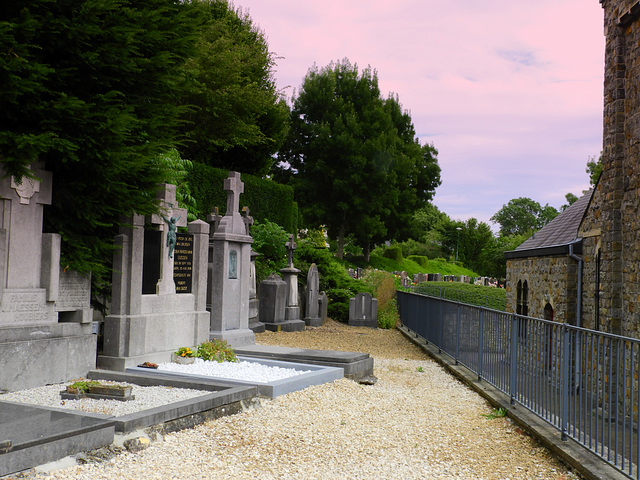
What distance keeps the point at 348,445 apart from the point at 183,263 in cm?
490

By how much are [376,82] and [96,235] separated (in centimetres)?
3753

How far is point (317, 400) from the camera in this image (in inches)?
277

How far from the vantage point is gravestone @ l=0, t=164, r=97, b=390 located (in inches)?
266

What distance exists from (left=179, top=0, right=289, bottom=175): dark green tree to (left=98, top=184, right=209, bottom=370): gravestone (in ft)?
33.2

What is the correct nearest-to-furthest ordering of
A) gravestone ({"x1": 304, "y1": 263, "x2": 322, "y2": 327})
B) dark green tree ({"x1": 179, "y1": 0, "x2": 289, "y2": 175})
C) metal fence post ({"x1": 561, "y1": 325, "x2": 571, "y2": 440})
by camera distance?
metal fence post ({"x1": 561, "y1": 325, "x2": 571, "y2": 440}) → gravestone ({"x1": 304, "y1": 263, "x2": 322, "y2": 327}) → dark green tree ({"x1": 179, "y1": 0, "x2": 289, "y2": 175})

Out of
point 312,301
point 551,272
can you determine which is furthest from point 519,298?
point 312,301

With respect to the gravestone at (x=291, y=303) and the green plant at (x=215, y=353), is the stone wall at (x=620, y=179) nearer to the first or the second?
the green plant at (x=215, y=353)

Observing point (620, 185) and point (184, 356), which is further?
point (184, 356)

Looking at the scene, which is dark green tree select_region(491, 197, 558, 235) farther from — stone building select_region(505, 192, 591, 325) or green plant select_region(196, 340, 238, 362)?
green plant select_region(196, 340, 238, 362)

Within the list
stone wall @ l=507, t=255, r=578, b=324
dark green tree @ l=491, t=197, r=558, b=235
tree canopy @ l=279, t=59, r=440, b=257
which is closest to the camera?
stone wall @ l=507, t=255, r=578, b=324

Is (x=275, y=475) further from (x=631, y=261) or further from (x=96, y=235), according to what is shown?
(x=631, y=261)

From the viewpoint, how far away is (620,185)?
8602mm

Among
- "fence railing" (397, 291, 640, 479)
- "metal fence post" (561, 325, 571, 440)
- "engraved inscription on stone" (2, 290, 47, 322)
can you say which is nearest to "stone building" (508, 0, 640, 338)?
"fence railing" (397, 291, 640, 479)

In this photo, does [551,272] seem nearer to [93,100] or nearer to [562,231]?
[562,231]
